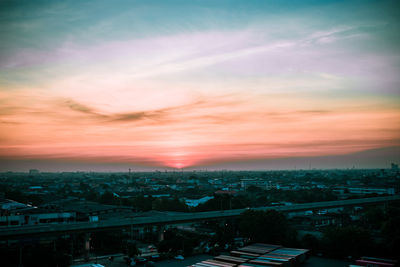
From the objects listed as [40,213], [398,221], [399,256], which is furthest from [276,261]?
[40,213]

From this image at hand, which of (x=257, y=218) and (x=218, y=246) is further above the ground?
(x=257, y=218)

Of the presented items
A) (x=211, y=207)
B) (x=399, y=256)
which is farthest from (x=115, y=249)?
(x=399, y=256)

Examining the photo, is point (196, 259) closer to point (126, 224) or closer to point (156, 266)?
point (156, 266)

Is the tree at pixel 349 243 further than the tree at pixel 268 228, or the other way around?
the tree at pixel 268 228

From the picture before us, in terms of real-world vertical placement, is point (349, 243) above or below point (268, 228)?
below

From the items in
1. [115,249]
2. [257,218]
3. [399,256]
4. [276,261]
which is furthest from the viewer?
[115,249]

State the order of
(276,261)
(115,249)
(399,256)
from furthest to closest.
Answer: (115,249) → (399,256) → (276,261)

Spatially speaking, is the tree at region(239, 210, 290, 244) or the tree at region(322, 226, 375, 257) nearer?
the tree at region(322, 226, 375, 257)

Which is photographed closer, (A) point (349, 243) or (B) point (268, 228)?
(A) point (349, 243)

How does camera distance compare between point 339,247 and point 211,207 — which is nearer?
point 339,247

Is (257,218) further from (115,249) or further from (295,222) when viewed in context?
(295,222)
